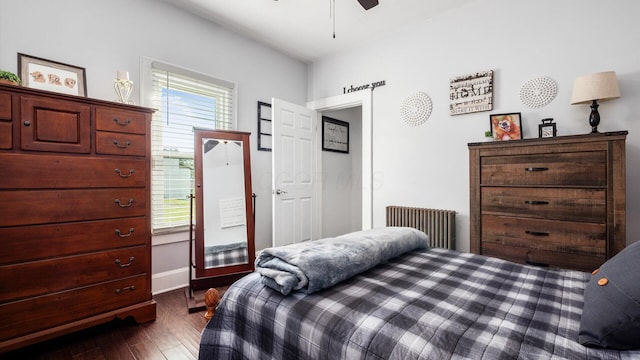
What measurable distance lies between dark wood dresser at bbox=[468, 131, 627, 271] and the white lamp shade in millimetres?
406

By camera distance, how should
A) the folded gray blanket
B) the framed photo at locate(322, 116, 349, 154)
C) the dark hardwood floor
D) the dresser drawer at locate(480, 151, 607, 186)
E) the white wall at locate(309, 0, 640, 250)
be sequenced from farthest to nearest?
1. the framed photo at locate(322, 116, 349, 154)
2. the white wall at locate(309, 0, 640, 250)
3. the dresser drawer at locate(480, 151, 607, 186)
4. the dark hardwood floor
5. the folded gray blanket

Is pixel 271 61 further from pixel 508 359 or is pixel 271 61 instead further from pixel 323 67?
pixel 508 359

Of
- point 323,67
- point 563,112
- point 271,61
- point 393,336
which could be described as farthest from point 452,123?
point 393,336

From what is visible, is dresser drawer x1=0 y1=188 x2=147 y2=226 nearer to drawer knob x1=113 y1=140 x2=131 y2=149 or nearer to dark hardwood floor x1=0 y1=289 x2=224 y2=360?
drawer knob x1=113 y1=140 x2=131 y2=149

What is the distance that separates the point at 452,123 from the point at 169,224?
9.84ft

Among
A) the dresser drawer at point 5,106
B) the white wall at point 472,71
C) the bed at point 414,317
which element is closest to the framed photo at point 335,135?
the white wall at point 472,71

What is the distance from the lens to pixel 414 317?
34.0 inches

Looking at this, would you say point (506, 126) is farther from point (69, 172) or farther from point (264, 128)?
point (69, 172)

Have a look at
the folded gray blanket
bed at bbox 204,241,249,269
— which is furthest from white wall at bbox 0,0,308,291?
the folded gray blanket

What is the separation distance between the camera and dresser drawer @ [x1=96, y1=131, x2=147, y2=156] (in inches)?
73.7

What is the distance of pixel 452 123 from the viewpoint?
284 cm

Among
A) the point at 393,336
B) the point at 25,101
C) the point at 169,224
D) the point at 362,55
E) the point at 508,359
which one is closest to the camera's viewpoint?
the point at 508,359

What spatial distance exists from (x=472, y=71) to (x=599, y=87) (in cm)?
99

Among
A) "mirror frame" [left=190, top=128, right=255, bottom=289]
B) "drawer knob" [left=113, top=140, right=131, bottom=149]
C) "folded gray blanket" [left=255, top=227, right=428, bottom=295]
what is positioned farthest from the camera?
"mirror frame" [left=190, top=128, right=255, bottom=289]
